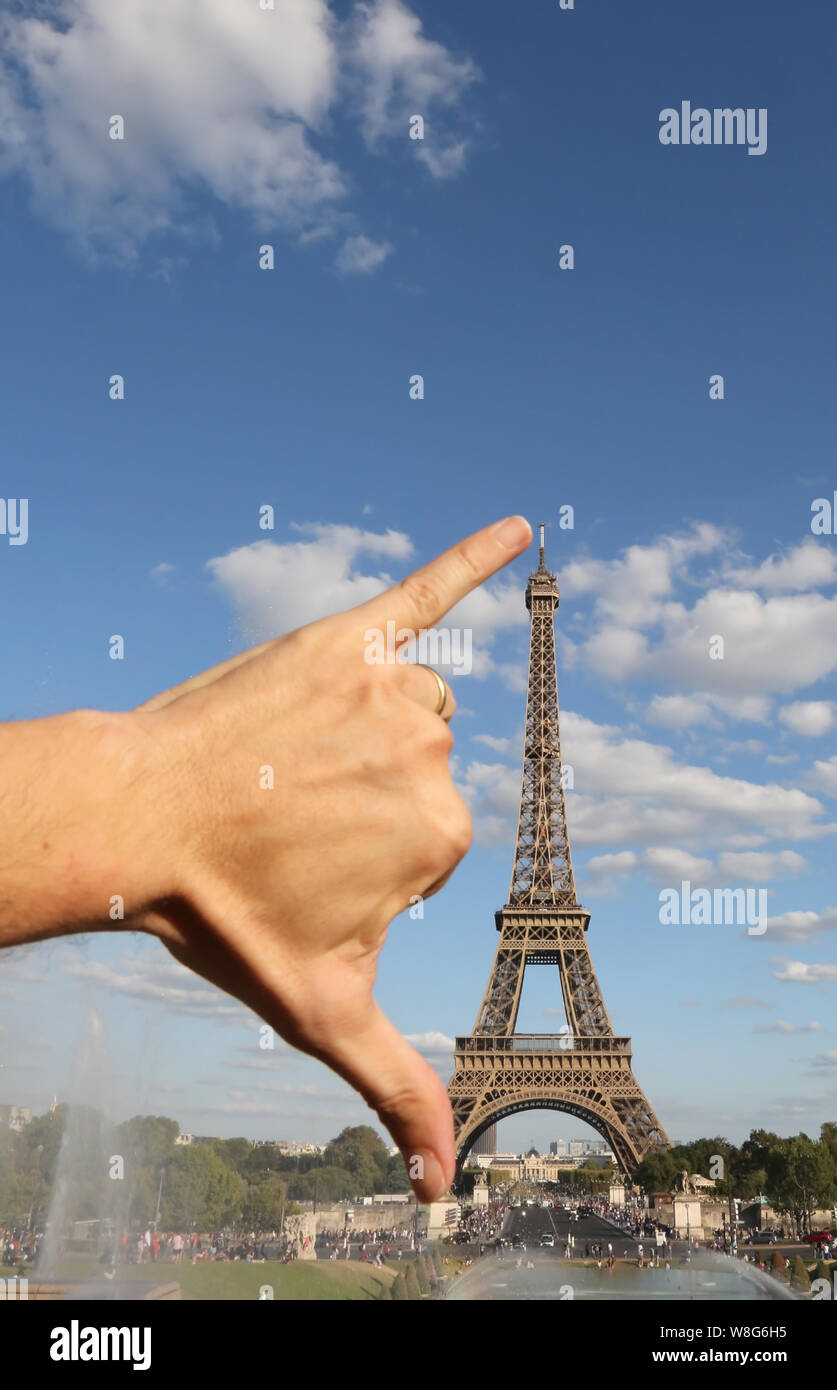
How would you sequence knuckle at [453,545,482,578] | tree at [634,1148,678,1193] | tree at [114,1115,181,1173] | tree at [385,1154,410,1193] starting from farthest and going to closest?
tree at [385,1154,410,1193], tree at [634,1148,678,1193], tree at [114,1115,181,1173], knuckle at [453,545,482,578]

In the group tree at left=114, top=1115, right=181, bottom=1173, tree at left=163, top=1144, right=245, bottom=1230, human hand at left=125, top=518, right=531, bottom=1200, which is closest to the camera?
human hand at left=125, top=518, right=531, bottom=1200

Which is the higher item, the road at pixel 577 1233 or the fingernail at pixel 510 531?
the fingernail at pixel 510 531

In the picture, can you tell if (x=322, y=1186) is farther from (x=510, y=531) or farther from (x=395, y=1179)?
(x=510, y=531)

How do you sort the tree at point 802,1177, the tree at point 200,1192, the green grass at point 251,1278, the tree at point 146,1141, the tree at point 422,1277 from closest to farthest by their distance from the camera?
the green grass at point 251,1278
the tree at point 422,1277
the tree at point 146,1141
the tree at point 200,1192
the tree at point 802,1177

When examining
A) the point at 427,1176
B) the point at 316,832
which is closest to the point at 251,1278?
the point at 427,1176

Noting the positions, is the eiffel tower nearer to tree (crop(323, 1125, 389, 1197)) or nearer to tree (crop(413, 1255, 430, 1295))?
tree (crop(323, 1125, 389, 1197))

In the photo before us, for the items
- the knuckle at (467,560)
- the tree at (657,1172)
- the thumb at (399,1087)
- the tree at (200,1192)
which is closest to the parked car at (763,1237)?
the tree at (657,1172)

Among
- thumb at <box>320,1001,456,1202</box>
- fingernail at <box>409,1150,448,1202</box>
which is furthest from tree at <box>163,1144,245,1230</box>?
thumb at <box>320,1001,456,1202</box>

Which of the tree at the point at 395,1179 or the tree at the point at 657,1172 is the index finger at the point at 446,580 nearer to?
the tree at the point at 657,1172
